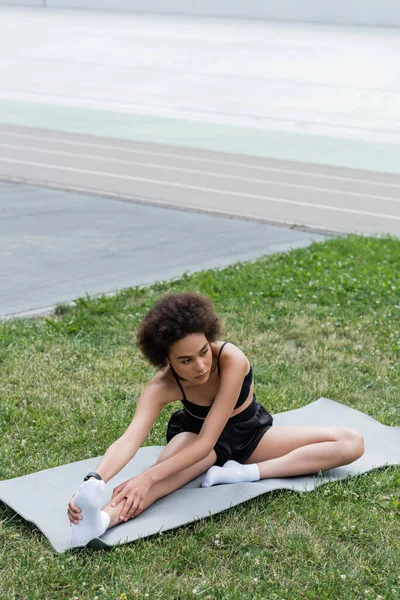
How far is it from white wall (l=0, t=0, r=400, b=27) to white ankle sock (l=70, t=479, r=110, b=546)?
120 ft

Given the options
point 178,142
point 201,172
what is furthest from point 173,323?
point 178,142

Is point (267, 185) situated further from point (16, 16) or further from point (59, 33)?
point (16, 16)

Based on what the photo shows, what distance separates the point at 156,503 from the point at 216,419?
50 cm

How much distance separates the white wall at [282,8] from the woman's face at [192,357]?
118 feet

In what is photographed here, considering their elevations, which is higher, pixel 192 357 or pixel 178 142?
pixel 192 357

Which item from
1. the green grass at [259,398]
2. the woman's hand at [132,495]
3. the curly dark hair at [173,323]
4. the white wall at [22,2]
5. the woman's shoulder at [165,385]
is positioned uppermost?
the curly dark hair at [173,323]

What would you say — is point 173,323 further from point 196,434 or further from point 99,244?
point 99,244

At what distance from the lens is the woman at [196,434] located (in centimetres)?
433

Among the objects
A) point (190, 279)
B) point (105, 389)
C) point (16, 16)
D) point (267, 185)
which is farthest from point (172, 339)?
point (16, 16)

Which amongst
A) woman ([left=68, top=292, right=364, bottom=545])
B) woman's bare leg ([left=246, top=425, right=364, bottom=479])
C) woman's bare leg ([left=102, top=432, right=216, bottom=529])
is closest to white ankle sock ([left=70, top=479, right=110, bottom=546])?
woman ([left=68, top=292, right=364, bottom=545])

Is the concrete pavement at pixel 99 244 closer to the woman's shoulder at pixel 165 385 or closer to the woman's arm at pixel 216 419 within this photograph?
the woman's shoulder at pixel 165 385

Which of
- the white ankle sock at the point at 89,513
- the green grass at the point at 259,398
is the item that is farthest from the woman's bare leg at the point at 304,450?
the white ankle sock at the point at 89,513

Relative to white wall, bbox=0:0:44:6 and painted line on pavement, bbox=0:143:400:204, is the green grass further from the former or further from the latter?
white wall, bbox=0:0:44:6

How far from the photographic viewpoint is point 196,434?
483cm
